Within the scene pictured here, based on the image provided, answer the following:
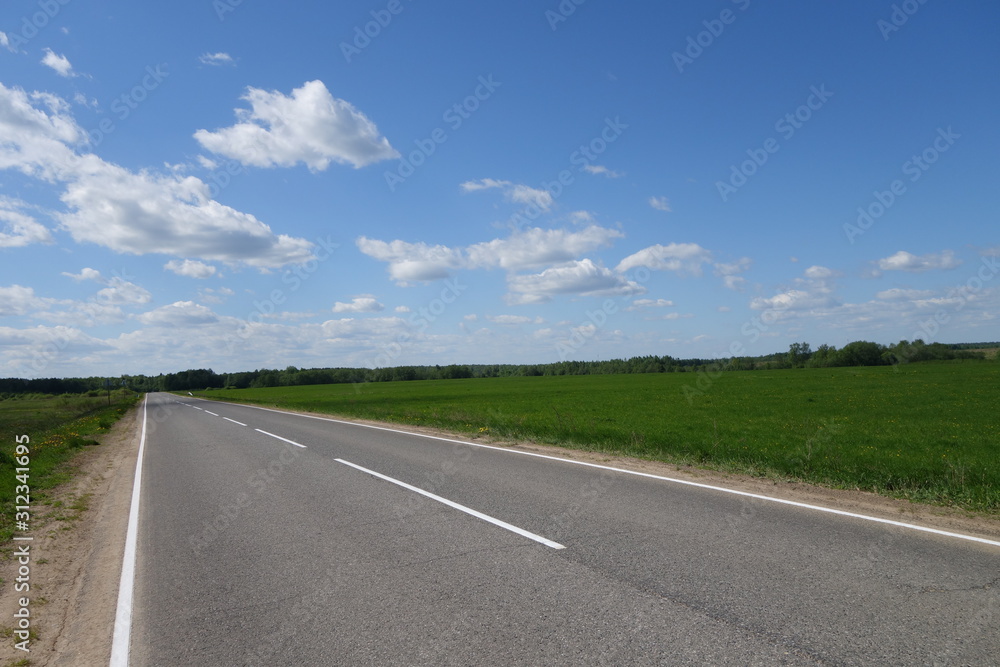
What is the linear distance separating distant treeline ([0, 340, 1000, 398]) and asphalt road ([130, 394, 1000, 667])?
9375 cm

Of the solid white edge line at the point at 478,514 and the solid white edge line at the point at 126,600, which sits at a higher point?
the solid white edge line at the point at 478,514

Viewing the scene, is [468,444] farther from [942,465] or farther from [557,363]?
[557,363]

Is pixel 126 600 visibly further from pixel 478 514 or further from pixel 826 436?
pixel 826 436

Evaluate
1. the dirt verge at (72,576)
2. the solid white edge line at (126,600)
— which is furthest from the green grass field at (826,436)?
the dirt verge at (72,576)

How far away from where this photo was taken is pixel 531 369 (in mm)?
145250

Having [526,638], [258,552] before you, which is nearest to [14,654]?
[258,552]

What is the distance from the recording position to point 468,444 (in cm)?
1552

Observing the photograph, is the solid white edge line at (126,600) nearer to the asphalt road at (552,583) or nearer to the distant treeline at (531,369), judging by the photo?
the asphalt road at (552,583)

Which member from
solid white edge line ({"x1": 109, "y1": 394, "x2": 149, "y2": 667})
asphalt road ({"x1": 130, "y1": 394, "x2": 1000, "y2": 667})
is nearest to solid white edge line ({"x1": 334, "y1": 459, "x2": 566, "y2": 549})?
asphalt road ({"x1": 130, "y1": 394, "x2": 1000, "y2": 667})

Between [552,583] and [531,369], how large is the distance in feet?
462

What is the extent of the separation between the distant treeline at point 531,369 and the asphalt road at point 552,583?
93.8 meters

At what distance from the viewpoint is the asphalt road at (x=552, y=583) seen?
3756 mm

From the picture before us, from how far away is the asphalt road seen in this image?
3.76 m

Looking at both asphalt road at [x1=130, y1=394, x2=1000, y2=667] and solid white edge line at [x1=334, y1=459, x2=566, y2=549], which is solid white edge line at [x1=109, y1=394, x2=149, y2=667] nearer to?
asphalt road at [x1=130, y1=394, x2=1000, y2=667]
